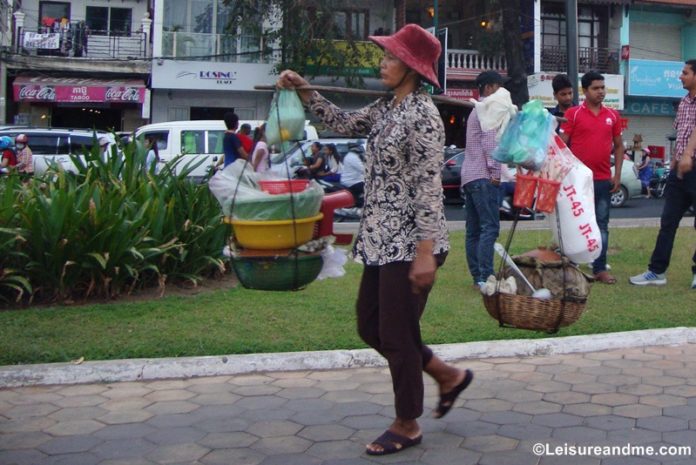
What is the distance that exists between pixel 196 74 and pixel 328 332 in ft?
74.7

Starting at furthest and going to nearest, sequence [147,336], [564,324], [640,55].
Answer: [640,55] → [147,336] → [564,324]

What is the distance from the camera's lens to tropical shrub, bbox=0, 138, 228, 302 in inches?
259

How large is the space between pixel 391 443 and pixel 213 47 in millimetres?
25202

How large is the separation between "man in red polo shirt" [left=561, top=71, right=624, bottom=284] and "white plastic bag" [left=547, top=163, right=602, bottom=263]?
3020 mm

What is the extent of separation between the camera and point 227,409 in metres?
4.46

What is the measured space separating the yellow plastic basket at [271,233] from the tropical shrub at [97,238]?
10.2 feet

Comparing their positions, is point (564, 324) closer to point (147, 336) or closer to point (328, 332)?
point (328, 332)

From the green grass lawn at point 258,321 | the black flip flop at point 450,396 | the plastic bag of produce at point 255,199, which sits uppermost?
the plastic bag of produce at point 255,199

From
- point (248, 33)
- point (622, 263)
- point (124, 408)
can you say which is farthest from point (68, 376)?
point (248, 33)

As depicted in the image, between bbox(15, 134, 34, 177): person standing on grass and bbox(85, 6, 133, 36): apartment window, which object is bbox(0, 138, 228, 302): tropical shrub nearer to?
bbox(15, 134, 34, 177): person standing on grass

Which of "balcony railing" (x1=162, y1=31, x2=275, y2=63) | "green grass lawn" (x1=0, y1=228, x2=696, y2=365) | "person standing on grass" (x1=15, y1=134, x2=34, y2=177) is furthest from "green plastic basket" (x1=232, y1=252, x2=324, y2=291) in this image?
"balcony railing" (x1=162, y1=31, x2=275, y2=63)

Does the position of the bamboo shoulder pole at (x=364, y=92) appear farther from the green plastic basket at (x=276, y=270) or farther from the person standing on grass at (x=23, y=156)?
the person standing on grass at (x=23, y=156)

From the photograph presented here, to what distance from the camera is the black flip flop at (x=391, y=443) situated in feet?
12.2

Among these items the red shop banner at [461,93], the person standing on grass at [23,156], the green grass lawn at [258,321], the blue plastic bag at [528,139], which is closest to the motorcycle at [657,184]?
the red shop banner at [461,93]
